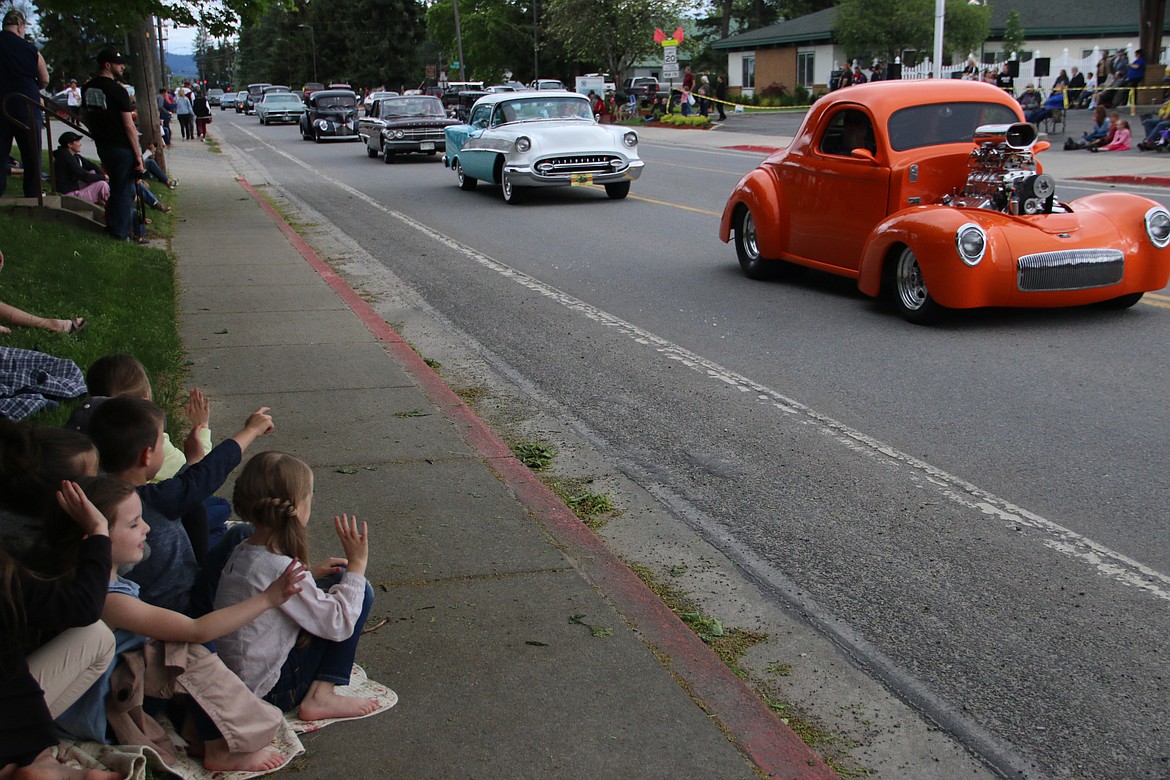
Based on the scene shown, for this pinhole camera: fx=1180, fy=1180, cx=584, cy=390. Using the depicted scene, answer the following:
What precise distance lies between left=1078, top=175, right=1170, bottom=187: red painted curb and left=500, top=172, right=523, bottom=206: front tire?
9885 millimetres

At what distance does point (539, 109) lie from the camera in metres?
20.1

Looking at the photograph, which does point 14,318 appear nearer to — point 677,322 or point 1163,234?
point 677,322

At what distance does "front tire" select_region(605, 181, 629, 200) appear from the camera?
19.2 m

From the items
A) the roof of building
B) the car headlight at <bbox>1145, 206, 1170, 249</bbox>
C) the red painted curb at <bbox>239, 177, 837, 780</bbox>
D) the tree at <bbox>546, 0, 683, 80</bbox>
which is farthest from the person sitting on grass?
the tree at <bbox>546, 0, 683, 80</bbox>

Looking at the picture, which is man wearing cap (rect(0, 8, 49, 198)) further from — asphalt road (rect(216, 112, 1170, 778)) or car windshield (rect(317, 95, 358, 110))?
car windshield (rect(317, 95, 358, 110))

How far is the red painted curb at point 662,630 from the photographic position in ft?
11.0

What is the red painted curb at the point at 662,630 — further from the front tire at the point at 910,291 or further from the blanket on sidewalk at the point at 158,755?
the front tire at the point at 910,291

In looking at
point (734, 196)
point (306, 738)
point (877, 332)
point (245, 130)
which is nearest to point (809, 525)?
point (306, 738)

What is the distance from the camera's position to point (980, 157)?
951cm

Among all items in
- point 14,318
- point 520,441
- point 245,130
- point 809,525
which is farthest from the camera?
point 245,130

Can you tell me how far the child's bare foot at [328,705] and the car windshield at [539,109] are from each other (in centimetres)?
1733

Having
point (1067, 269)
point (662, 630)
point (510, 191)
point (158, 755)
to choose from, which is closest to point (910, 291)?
point (1067, 269)

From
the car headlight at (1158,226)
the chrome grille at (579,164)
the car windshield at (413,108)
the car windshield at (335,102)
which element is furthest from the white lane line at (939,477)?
the car windshield at (335,102)

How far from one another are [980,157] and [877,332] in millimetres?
1769
